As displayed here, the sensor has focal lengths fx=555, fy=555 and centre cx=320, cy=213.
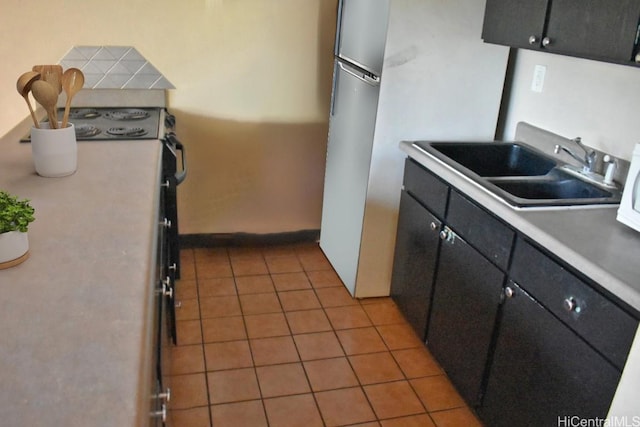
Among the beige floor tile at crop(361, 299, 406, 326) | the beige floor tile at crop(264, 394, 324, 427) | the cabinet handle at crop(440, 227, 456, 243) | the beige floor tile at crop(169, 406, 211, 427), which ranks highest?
the cabinet handle at crop(440, 227, 456, 243)

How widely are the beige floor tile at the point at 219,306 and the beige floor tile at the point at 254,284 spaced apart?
103mm

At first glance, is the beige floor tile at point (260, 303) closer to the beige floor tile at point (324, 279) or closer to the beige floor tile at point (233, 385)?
the beige floor tile at point (324, 279)

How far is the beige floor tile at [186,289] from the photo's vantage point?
294 cm

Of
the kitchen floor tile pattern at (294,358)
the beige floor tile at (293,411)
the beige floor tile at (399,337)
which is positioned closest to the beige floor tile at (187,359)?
the kitchen floor tile pattern at (294,358)

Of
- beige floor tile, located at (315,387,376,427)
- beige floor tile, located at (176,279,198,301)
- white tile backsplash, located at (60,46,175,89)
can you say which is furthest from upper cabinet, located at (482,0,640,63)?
beige floor tile, located at (176,279,198,301)

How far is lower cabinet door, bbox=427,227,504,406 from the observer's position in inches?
77.6

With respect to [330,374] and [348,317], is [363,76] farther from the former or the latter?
[330,374]

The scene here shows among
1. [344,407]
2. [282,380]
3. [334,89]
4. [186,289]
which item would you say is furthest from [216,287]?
[334,89]

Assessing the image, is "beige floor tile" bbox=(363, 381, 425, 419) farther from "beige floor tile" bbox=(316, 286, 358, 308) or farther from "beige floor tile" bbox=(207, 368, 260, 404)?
"beige floor tile" bbox=(316, 286, 358, 308)

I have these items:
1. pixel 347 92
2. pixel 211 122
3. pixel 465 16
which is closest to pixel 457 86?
pixel 465 16

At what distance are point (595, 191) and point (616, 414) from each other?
0.93 metres

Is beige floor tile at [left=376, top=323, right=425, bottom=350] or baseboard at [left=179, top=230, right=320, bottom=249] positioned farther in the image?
baseboard at [left=179, top=230, right=320, bottom=249]

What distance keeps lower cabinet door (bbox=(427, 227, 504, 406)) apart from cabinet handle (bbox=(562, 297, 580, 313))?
1.08ft

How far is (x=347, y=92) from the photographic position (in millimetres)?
2957
